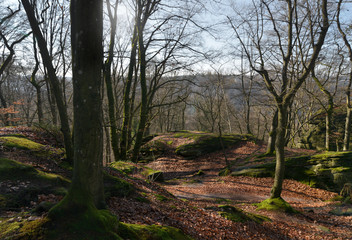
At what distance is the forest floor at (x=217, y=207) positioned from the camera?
4695mm

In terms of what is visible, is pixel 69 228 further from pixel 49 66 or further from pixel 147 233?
pixel 49 66

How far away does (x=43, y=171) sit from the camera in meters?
5.25

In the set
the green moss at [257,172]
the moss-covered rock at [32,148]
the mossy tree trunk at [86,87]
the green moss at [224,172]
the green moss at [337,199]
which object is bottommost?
the green moss at [337,199]

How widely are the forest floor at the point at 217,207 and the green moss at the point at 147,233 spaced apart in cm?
59

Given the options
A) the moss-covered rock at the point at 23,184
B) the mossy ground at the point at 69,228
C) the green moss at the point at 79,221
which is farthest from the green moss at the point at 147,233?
the moss-covered rock at the point at 23,184

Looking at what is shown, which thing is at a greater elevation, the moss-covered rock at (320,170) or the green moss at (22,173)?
the green moss at (22,173)

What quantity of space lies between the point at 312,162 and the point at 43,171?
13.4 m

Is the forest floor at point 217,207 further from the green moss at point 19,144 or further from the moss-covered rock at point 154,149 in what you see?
the moss-covered rock at point 154,149

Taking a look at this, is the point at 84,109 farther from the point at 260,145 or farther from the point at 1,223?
the point at 260,145

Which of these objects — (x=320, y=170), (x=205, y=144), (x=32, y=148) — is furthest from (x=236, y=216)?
(x=205, y=144)

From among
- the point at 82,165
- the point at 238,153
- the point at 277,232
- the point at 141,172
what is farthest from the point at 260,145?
the point at 82,165

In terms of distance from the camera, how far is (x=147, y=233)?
3.31 m

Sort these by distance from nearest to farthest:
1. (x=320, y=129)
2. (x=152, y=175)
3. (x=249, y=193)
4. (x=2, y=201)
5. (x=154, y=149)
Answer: (x=2, y=201) < (x=249, y=193) < (x=152, y=175) < (x=154, y=149) < (x=320, y=129)

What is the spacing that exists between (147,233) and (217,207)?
13.2 ft
